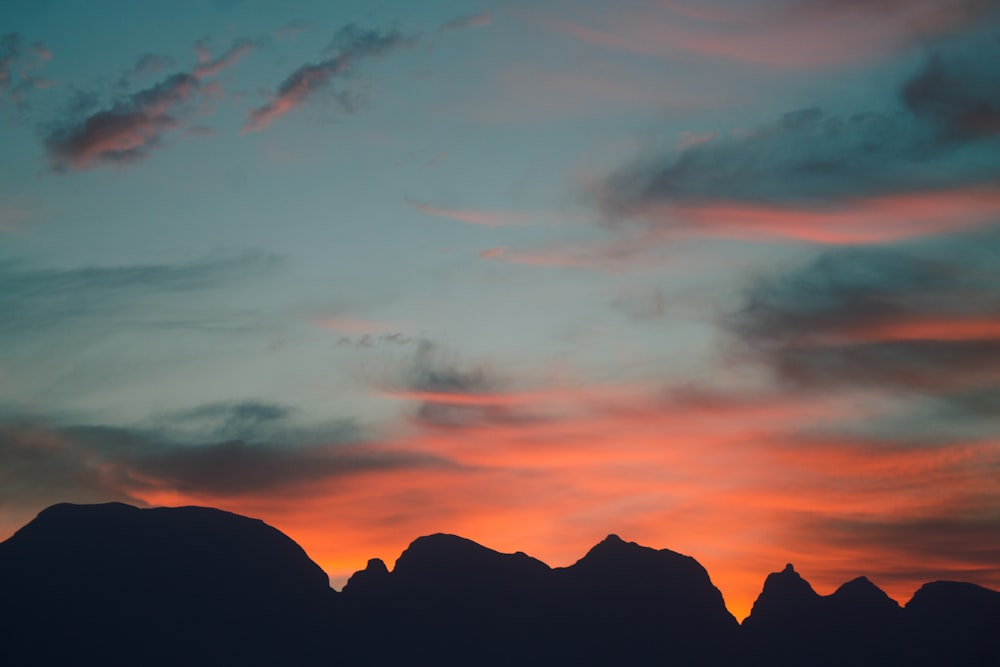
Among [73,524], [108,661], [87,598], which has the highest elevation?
[73,524]

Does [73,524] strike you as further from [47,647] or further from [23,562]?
[47,647]

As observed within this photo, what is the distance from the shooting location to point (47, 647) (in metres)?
191

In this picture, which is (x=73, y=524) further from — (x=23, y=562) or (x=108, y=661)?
(x=108, y=661)

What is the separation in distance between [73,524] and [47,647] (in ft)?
77.6

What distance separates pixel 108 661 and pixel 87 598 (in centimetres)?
1296

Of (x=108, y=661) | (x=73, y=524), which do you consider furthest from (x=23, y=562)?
(x=108, y=661)

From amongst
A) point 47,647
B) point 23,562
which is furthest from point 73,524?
point 47,647

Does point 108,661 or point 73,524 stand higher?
point 73,524

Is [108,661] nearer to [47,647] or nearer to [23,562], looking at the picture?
[47,647]

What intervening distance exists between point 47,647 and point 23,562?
55.7 feet

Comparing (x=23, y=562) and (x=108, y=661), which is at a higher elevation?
(x=23, y=562)

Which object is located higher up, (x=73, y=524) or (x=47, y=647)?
(x=73, y=524)

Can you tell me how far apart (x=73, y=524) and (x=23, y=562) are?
1127 cm

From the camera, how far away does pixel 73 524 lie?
200m
